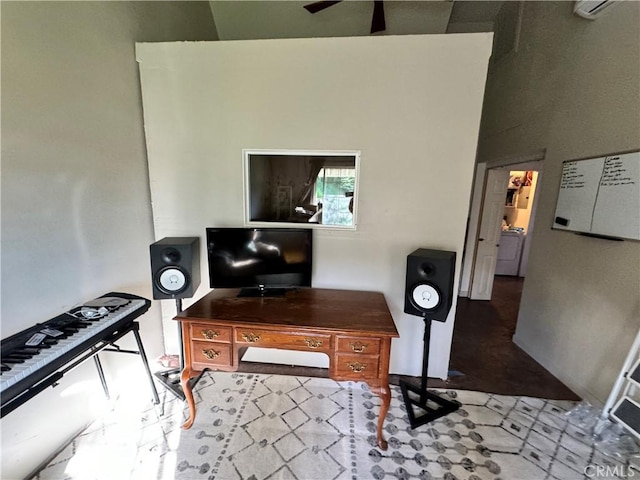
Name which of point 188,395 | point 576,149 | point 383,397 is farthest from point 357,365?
point 576,149

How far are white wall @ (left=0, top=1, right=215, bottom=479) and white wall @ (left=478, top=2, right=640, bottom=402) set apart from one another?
3.28 metres

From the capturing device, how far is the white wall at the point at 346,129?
1765 mm

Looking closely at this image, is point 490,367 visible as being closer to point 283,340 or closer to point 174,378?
point 283,340

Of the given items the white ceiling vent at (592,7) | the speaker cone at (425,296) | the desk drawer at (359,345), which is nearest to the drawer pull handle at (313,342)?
the desk drawer at (359,345)

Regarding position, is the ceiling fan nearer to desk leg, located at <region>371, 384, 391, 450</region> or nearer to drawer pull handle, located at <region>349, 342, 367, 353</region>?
drawer pull handle, located at <region>349, 342, 367, 353</region>

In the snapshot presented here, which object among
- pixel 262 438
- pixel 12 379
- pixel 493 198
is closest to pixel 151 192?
pixel 12 379

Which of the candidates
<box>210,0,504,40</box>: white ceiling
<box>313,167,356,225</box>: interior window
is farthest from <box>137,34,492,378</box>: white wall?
<box>210,0,504,40</box>: white ceiling

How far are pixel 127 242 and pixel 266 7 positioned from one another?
8.48 ft

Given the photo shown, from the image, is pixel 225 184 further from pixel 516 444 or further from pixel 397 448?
pixel 516 444

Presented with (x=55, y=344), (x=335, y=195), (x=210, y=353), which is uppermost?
(x=335, y=195)

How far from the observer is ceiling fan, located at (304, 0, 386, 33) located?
7.80 feet

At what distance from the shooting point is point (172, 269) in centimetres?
173

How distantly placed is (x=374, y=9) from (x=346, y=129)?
5.14 feet

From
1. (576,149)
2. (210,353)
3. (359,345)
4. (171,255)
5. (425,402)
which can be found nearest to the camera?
(359,345)
